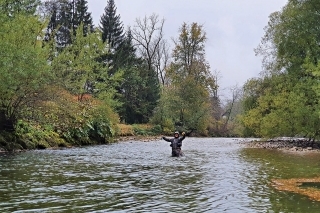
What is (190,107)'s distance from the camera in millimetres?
54156

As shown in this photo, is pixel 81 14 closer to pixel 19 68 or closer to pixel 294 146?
pixel 294 146

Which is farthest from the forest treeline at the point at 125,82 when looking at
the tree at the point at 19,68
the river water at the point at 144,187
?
the river water at the point at 144,187

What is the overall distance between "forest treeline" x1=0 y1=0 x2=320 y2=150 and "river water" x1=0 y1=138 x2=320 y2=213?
630 cm

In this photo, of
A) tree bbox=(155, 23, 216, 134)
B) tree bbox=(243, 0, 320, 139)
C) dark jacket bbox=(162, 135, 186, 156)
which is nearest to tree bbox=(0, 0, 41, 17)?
dark jacket bbox=(162, 135, 186, 156)

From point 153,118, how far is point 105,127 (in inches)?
788

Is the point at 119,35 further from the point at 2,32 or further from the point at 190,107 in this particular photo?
the point at 2,32

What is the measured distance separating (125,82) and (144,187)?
4319 cm

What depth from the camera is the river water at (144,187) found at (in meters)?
8.59

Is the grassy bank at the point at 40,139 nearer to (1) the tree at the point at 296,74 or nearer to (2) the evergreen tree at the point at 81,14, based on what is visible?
(1) the tree at the point at 296,74

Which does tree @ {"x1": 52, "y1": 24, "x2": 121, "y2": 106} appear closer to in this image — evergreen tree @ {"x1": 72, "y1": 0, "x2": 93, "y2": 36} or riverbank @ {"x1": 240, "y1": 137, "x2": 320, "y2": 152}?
riverbank @ {"x1": 240, "y1": 137, "x2": 320, "y2": 152}

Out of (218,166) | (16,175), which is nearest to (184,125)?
(218,166)

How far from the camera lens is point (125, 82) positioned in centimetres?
5366

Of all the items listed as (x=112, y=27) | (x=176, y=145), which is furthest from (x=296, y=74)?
(x=112, y=27)

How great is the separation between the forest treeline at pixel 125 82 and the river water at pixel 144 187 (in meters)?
6.30
